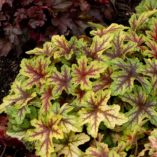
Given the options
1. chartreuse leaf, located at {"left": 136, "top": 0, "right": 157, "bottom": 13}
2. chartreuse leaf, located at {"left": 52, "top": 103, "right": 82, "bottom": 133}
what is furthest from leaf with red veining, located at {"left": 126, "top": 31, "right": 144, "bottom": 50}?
chartreuse leaf, located at {"left": 52, "top": 103, "right": 82, "bottom": 133}

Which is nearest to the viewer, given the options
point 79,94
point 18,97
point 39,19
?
point 79,94

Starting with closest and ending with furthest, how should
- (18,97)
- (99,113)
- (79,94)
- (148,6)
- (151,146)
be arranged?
(151,146)
(99,113)
(79,94)
(18,97)
(148,6)

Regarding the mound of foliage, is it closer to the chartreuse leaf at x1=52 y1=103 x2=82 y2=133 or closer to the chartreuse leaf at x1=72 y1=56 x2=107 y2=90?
the chartreuse leaf at x1=72 y1=56 x2=107 y2=90

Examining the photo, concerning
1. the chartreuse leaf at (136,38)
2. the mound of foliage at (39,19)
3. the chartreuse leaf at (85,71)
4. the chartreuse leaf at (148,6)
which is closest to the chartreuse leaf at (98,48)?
the chartreuse leaf at (85,71)

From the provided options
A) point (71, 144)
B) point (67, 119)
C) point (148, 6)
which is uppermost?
point (148, 6)

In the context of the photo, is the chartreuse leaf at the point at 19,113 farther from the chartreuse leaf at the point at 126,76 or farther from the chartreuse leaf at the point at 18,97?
the chartreuse leaf at the point at 126,76

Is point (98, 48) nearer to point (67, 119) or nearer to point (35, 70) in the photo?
point (35, 70)

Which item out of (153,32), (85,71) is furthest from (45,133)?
(153,32)
